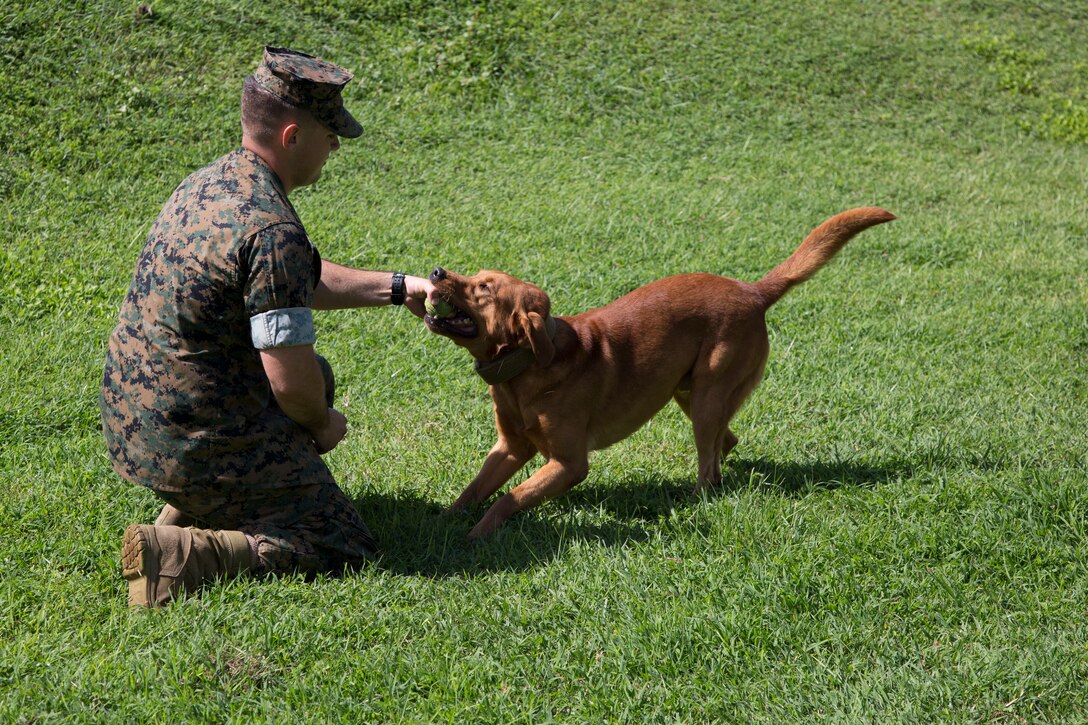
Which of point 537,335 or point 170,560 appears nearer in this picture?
point 170,560

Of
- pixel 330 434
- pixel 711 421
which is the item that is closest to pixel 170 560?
pixel 330 434

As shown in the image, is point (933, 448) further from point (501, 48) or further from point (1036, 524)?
point (501, 48)

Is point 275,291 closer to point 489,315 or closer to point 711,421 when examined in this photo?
point 489,315

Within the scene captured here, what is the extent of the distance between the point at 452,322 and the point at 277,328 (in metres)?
1.01

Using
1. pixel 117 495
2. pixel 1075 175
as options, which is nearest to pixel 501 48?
pixel 1075 175

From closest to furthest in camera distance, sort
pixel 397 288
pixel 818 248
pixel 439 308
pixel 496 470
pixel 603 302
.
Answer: pixel 439 308 → pixel 397 288 → pixel 496 470 → pixel 818 248 → pixel 603 302

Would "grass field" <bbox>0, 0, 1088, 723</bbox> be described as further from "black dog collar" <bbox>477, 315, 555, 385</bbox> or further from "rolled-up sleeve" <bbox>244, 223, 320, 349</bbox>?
"rolled-up sleeve" <bbox>244, 223, 320, 349</bbox>

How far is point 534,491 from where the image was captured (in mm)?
4602

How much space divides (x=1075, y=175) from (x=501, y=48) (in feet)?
20.7

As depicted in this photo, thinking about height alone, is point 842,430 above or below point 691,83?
below

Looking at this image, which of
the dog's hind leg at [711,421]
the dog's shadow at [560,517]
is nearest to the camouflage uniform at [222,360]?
the dog's shadow at [560,517]

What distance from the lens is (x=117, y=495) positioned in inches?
179

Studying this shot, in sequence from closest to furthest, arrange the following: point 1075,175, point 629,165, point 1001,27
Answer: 1. point 629,165
2. point 1075,175
3. point 1001,27

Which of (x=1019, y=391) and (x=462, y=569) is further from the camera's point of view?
(x=1019, y=391)
